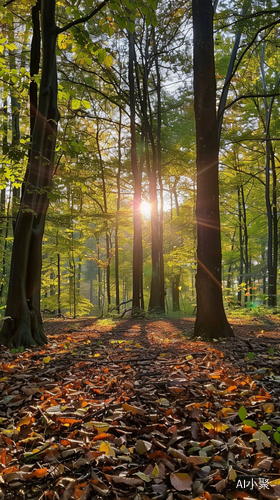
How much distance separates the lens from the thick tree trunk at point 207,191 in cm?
462

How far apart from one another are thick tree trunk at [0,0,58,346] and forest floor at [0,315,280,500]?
1.50 meters

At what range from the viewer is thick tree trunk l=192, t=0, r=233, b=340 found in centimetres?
462

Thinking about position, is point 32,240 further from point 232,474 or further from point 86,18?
point 232,474

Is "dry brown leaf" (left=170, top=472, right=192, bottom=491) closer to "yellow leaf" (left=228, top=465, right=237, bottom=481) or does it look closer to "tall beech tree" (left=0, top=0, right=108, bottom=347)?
"yellow leaf" (left=228, top=465, right=237, bottom=481)

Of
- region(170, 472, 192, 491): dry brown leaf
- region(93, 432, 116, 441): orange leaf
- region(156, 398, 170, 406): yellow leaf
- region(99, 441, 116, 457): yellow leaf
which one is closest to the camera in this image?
region(170, 472, 192, 491): dry brown leaf

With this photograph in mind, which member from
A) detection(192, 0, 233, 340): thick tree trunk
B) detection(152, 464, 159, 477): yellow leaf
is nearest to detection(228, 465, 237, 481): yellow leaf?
detection(152, 464, 159, 477): yellow leaf

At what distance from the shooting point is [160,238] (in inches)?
477

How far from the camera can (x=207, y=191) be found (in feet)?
15.6

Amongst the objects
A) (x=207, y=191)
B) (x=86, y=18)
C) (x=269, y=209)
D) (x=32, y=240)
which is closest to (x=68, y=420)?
(x=32, y=240)

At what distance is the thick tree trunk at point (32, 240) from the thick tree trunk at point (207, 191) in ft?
8.32

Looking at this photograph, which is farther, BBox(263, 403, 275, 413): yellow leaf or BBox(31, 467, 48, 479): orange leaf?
BBox(263, 403, 275, 413): yellow leaf

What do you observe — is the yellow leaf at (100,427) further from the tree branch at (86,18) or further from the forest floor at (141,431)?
the tree branch at (86,18)

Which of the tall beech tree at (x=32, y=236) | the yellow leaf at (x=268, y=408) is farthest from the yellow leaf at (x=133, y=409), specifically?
the tall beech tree at (x=32, y=236)

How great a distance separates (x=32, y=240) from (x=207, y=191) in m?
3.28
